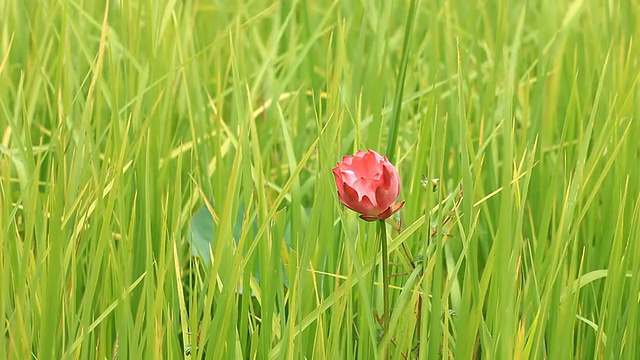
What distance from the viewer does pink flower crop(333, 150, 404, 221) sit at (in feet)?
2.33

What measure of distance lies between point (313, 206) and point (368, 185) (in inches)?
3.2

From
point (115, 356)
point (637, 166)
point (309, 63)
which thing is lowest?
point (115, 356)

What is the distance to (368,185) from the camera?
2.35 ft

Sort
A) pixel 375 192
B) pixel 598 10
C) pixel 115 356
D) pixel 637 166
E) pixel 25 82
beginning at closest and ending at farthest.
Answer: pixel 375 192, pixel 115 356, pixel 637 166, pixel 25 82, pixel 598 10

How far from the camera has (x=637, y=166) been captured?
3.61 ft

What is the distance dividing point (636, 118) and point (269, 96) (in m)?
0.54

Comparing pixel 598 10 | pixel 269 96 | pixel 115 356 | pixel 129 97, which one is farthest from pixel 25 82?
pixel 598 10

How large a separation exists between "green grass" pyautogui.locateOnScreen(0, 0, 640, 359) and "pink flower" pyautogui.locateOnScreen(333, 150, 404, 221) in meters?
0.04

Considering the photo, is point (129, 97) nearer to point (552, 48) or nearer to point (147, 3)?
point (147, 3)

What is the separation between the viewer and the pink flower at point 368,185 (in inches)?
28.0

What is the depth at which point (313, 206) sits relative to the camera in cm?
78

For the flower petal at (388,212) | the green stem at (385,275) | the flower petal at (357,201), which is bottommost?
the green stem at (385,275)

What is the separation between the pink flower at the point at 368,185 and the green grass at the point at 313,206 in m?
0.04

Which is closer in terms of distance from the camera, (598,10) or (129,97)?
(129,97)
